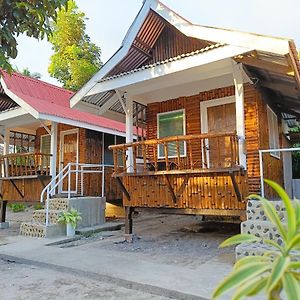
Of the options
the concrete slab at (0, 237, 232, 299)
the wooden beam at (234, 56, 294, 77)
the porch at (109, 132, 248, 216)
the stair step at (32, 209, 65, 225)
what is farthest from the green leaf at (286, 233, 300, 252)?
the stair step at (32, 209, 65, 225)

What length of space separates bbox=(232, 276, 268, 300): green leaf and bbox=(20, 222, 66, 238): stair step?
7817 millimetres

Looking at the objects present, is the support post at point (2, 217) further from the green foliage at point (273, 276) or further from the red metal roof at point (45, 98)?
the green foliage at point (273, 276)

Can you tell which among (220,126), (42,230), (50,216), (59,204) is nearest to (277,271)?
(220,126)

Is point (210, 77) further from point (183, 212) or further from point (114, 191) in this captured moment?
point (114, 191)

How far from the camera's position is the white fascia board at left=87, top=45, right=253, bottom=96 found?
6242mm

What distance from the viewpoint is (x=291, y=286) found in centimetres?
170

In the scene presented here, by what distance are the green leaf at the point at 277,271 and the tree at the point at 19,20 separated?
3.85 metres

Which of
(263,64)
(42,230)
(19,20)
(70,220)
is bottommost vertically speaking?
(42,230)

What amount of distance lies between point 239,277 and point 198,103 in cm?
712

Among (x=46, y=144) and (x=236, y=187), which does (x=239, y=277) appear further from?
(x=46, y=144)

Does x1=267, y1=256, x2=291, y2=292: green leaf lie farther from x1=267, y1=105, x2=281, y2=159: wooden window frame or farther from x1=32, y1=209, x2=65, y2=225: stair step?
x1=32, y1=209, x2=65, y2=225: stair step

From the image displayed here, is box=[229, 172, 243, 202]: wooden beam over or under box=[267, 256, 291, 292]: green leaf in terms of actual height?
over

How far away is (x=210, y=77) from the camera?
7.54 m

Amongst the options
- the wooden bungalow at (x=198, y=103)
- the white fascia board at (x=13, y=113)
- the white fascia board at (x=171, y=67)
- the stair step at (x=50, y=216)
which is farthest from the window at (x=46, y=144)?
the white fascia board at (x=171, y=67)
